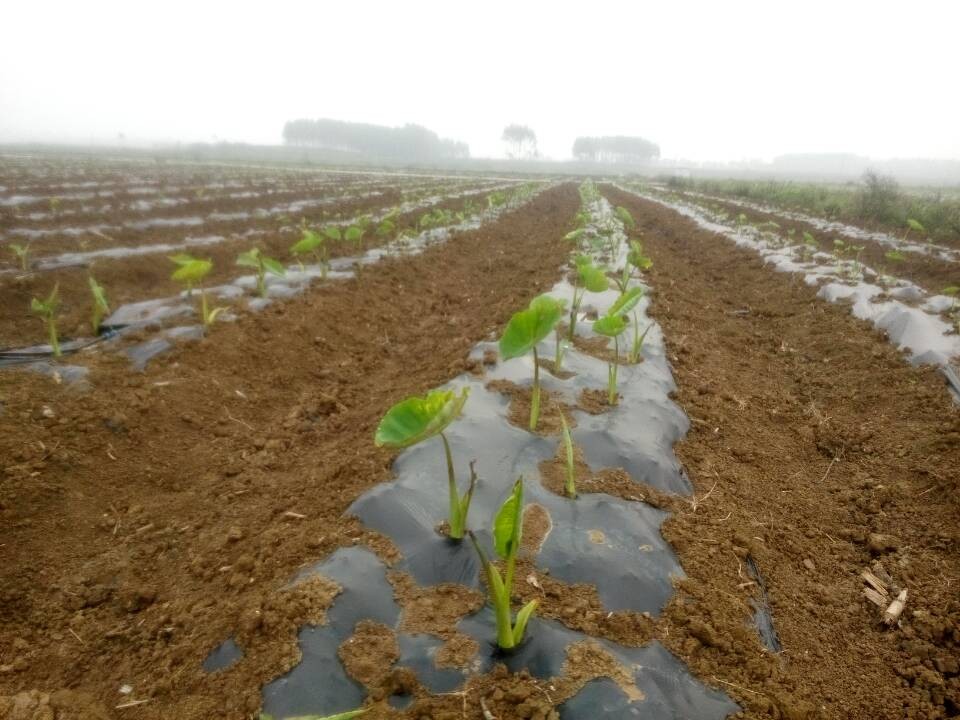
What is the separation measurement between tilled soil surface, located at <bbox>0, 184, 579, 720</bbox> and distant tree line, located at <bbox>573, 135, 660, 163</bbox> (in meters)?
110

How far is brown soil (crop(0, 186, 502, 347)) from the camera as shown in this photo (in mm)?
5211

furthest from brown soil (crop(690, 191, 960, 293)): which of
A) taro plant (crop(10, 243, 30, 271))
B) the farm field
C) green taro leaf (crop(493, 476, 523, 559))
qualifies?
taro plant (crop(10, 243, 30, 271))

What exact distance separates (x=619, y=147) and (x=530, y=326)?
375 ft

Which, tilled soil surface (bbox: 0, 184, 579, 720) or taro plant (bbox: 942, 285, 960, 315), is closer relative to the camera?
tilled soil surface (bbox: 0, 184, 579, 720)

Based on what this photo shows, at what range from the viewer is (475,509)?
98.9 inches

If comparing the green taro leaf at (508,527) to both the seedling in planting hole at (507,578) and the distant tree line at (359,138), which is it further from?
the distant tree line at (359,138)

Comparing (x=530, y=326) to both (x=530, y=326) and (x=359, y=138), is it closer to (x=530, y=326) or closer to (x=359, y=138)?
(x=530, y=326)

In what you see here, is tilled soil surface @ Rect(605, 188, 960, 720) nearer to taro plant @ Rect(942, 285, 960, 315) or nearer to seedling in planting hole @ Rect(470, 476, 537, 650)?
seedling in planting hole @ Rect(470, 476, 537, 650)

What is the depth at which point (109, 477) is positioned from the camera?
126 inches

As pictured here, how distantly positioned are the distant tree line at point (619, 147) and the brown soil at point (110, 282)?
106m

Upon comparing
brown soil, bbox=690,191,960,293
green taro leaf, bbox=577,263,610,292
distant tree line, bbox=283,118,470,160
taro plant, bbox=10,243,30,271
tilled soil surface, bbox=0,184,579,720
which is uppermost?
distant tree line, bbox=283,118,470,160

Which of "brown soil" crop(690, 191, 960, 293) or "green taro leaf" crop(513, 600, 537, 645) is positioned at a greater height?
Answer: "brown soil" crop(690, 191, 960, 293)

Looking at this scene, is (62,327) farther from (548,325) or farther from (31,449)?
(548,325)

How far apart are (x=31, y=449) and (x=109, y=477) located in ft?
1.40
